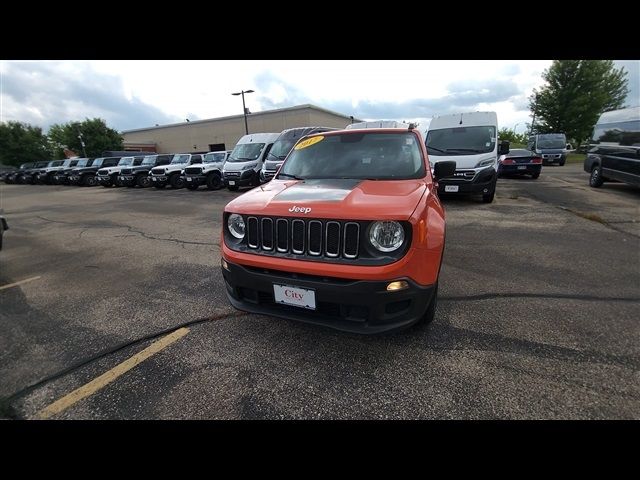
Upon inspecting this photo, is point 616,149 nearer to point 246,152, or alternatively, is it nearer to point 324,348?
point 324,348

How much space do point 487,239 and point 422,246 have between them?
4.19 metres

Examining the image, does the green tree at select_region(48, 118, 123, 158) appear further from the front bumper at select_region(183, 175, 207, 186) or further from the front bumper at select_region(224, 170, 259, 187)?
the front bumper at select_region(224, 170, 259, 187)

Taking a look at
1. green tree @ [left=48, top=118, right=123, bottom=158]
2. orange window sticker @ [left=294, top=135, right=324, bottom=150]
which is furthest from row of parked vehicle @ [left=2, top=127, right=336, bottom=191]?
green tree @ [left=48, top=118, right=123, bottom=158]

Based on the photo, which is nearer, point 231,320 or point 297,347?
point 297,347

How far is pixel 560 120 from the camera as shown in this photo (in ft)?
115

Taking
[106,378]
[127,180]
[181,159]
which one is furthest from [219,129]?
[106,378]

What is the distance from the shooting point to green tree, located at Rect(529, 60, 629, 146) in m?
33.4

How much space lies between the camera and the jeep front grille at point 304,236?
87.0 inches

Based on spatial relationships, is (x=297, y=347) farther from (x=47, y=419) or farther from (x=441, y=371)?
(x=47, y=419)

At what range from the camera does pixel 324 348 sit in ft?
8.73

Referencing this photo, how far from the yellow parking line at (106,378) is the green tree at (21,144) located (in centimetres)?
6645

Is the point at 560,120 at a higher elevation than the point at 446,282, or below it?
higher

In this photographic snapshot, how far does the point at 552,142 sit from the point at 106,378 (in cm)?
2748
